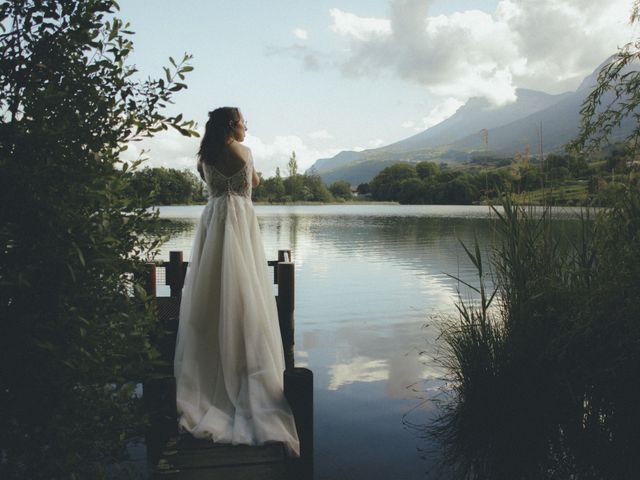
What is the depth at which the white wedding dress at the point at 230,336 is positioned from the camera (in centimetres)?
390

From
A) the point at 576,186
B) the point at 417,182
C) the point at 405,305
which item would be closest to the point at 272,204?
the point at 417,182

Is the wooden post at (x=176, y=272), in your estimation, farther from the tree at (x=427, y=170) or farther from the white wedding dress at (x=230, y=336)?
the tree at (x=427, y=170)

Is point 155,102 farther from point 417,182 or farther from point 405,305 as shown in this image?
point 417,182

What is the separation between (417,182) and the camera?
3885 inches

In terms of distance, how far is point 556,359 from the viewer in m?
4.27

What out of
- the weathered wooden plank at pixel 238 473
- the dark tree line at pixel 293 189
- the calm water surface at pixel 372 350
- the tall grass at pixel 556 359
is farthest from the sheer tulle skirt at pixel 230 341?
the dark tree line at pixel 293 189

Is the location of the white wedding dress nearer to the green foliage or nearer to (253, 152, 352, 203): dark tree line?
the green foliage

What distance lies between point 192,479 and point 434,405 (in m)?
3.91

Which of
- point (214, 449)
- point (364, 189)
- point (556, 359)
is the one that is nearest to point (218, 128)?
point (214, 449)

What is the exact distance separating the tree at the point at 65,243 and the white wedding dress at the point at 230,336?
160cm

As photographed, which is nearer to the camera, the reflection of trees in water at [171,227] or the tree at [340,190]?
the reflection of trees in water at [171,227]

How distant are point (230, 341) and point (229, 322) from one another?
0.16 meters

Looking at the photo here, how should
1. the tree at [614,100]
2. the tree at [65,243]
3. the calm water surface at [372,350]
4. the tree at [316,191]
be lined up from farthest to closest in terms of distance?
the tree at [316,191], the tree at [614,100], the calm water surface at [372,350], the tree at [65,243]

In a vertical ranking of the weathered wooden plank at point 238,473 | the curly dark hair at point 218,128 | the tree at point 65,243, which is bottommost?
the weathered wooden plank at point 238,473
